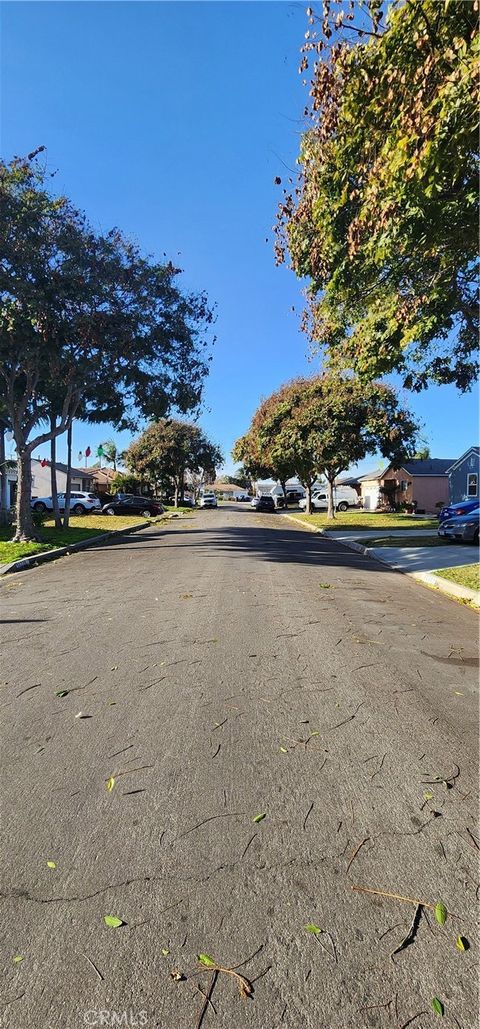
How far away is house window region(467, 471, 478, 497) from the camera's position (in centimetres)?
3756

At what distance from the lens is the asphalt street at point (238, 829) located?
188 centimetres

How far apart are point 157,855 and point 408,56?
7.21 metres

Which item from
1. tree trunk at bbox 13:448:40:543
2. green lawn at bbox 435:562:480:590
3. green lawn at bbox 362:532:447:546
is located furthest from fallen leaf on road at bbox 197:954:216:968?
green lawn at bbox 362:532:447:546

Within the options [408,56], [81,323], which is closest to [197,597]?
[408,56]

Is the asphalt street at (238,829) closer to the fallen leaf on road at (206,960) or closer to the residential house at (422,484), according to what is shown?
the fallen leaf on road at (206,960)

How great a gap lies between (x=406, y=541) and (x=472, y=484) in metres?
22.2

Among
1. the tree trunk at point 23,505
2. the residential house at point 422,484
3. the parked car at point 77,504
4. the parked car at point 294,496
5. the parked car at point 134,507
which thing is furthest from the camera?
the parked car at point 294,496

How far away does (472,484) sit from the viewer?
3781 cm

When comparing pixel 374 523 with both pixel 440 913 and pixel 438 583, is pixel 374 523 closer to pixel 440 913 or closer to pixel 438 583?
pixel 438 583

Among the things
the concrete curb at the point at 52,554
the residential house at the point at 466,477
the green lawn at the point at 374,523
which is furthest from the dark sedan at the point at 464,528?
the residential house at the point at 466,477

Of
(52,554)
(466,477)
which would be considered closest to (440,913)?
(52,554)

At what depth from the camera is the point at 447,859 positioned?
99.4 inches

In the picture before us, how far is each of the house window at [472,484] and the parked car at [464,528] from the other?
22.5 metres

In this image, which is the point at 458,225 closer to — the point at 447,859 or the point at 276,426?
the point at 447,859
